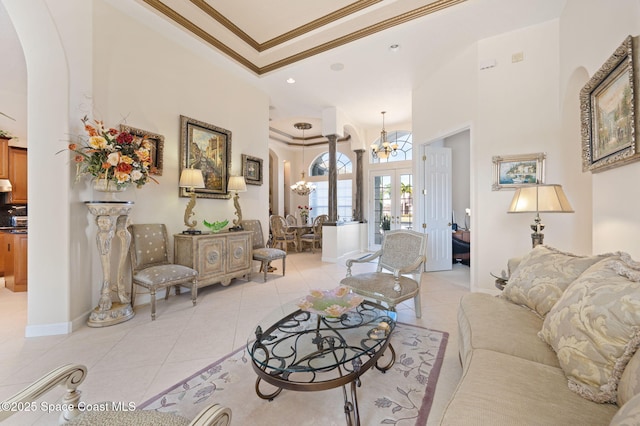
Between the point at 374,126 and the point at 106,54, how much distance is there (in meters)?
6.33

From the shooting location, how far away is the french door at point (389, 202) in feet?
24.8

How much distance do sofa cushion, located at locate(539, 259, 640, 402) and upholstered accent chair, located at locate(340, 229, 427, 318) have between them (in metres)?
1.36

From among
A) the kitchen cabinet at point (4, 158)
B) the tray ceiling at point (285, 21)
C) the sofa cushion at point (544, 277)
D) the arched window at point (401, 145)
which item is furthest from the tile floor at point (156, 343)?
the arched window at point (401, 145)

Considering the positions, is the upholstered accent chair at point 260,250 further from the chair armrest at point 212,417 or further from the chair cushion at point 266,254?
the chair armrest at point 212,417

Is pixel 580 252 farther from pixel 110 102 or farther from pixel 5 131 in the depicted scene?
pixel 5 131

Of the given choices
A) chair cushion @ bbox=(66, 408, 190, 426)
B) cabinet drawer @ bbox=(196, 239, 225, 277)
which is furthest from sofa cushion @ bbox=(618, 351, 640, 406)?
cabinet drawer @ bbox=(196, 239, 225, 277)

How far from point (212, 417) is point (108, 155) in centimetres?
274

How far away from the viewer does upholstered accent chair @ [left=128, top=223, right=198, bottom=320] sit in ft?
9.73

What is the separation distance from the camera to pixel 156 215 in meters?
3.57

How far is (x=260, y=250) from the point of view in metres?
4.62

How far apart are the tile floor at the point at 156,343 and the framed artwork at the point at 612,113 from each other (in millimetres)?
1961

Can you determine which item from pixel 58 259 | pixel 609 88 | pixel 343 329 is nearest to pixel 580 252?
pixel 609 88

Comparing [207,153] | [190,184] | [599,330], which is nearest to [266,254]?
[190,184]

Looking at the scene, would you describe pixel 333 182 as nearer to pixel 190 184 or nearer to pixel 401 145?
pixel 401 145
